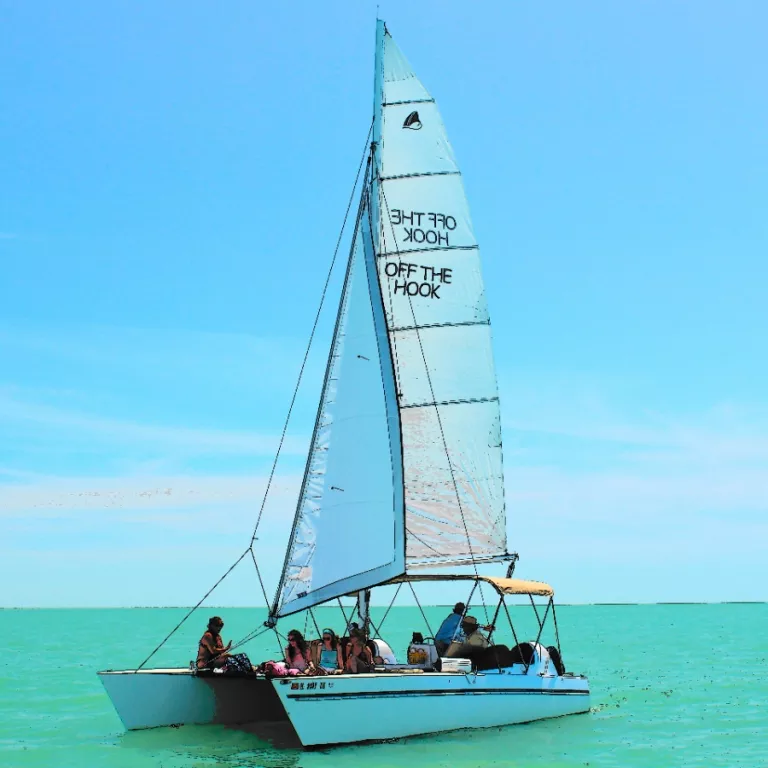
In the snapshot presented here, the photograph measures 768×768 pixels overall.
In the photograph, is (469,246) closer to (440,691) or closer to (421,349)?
(421,349)

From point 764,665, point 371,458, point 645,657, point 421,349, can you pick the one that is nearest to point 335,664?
point 371,458

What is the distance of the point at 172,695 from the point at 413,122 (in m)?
12.8

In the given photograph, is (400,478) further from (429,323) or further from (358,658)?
(429,323)

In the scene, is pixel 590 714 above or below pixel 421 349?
below

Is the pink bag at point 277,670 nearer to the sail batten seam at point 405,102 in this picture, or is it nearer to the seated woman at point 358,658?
the seated woman at point 358,658

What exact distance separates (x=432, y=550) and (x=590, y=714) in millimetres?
5539

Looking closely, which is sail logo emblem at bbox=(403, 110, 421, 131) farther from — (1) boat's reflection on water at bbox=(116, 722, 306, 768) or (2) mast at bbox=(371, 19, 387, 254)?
(1) boat's reflection on water at bbox=(116, 722, 306, 768)

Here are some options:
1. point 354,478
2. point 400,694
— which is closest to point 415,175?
point 354,478

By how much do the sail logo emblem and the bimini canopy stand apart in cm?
963

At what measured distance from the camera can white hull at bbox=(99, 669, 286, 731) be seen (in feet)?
60.6

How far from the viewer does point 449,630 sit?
20750 mm

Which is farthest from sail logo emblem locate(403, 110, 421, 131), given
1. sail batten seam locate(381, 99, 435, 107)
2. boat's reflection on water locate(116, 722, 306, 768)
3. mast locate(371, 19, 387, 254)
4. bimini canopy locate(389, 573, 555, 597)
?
boat's reflection on water locate(116, 722, 306, 768)

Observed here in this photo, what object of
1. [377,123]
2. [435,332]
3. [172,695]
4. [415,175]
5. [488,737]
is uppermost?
[377,123]

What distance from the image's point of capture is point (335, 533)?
18.5 meters
